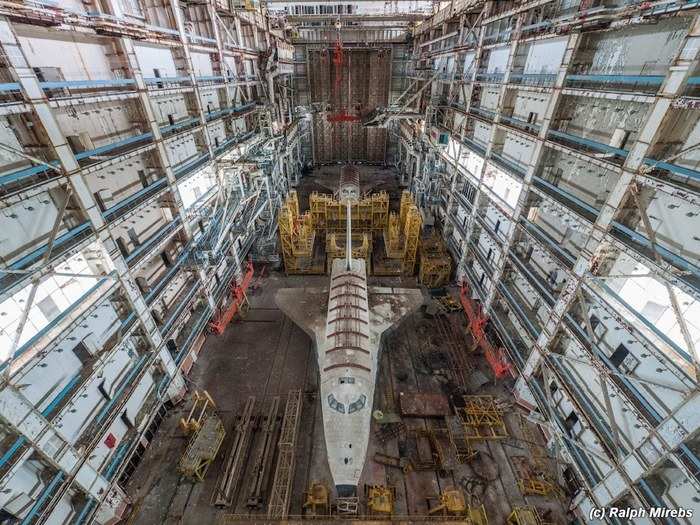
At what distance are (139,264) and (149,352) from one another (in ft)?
17.3

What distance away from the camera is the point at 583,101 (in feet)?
55.7

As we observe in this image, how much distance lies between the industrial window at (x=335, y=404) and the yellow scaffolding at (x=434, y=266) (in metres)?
17.3

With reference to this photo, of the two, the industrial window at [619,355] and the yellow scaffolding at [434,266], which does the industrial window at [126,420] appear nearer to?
the yellow scaffolding at [434,266]

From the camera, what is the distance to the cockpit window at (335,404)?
1627cm

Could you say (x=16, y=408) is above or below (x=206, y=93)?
below

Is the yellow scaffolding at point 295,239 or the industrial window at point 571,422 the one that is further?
the yellow scaffolding at point 295,239

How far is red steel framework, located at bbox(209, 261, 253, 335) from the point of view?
25.7 metres

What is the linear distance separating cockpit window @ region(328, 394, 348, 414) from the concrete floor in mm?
4552

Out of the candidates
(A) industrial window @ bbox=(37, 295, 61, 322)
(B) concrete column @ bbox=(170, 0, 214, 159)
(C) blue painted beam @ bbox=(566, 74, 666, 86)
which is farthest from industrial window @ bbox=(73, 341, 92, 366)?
(C) blue painted beam @ bbox=(566, 74, 666, 86)

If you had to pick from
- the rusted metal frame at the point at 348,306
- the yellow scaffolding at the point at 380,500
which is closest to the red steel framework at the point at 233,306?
the rusted metal frame at the point at 348,306

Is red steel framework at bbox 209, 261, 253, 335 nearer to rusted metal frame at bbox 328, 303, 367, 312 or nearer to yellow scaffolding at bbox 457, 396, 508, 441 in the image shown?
rusted metal frame at bbox 328, 303, 367, 312

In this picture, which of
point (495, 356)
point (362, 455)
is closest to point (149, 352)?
point (362, 455)

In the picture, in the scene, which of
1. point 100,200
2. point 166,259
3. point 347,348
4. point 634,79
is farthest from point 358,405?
point 634,79

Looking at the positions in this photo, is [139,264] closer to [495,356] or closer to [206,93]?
[206,93]
